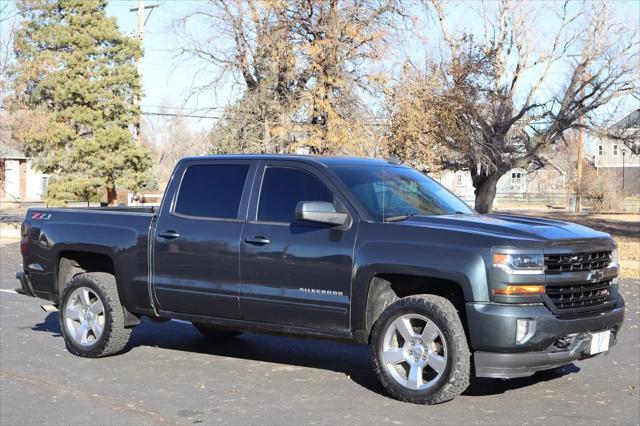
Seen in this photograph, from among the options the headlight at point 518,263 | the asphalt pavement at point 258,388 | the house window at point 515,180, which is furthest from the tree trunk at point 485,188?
the house window at point 515,180

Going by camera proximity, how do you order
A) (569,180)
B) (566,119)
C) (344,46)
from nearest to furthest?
(344,46), (566,119), (569,180)

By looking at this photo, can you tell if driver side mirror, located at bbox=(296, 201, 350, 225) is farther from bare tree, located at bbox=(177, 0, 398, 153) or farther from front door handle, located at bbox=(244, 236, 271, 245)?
bare tree, located at bbox=(177, 0, 398, 153)

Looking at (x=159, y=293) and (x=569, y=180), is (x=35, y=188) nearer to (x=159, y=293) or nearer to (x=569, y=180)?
(x=569, y=180)

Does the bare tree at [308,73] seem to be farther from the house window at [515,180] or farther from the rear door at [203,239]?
the house window at [515,180]

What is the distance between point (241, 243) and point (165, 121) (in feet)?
248

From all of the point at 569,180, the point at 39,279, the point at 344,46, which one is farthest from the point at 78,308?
the point at 569,180

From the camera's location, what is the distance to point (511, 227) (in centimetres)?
651

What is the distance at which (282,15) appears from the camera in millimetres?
23875

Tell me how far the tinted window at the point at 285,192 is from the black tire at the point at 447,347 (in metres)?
1.17

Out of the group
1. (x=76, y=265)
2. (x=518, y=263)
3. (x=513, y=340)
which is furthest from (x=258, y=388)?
(x=76, y=265)

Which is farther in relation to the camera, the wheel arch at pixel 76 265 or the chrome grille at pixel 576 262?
the wheel arch at pixel 76 265

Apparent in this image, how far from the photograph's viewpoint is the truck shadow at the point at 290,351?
23.8 feet

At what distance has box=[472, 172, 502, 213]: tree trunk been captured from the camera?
29.7 meters

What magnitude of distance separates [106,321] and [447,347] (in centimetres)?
343
